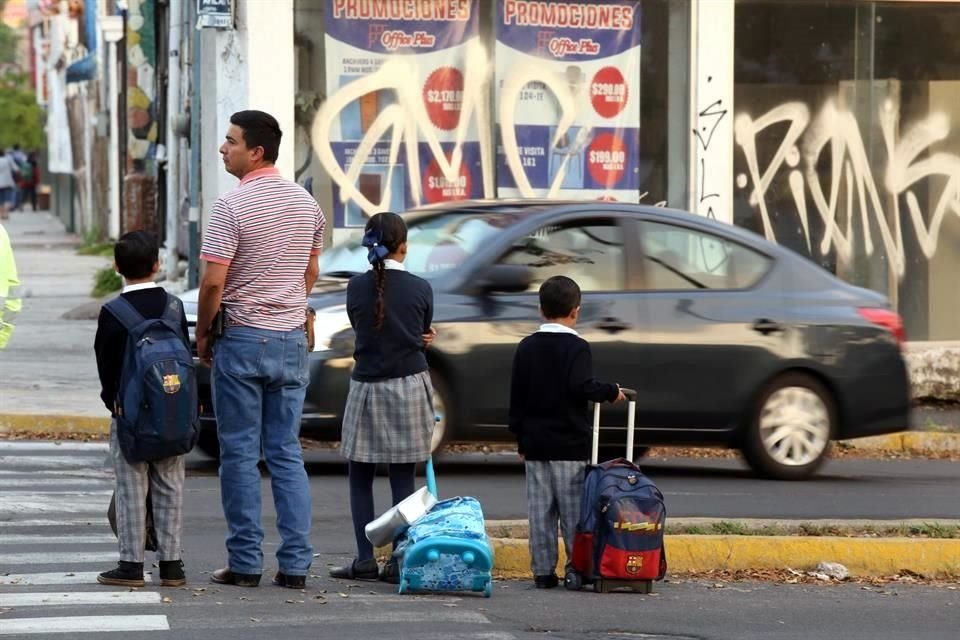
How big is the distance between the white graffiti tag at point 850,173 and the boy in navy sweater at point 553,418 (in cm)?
951

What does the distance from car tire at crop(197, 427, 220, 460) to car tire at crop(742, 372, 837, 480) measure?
326 centimetres

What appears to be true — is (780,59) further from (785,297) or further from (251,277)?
(251,277)

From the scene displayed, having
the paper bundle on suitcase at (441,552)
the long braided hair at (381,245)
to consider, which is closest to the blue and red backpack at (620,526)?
the paper bundle on suitcase at (441,552)

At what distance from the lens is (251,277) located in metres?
7.48

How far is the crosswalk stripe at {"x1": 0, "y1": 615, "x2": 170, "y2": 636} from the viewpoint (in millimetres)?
6684

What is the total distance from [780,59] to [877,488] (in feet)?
20.9

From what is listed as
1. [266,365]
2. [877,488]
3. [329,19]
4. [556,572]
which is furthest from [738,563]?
[329,19]

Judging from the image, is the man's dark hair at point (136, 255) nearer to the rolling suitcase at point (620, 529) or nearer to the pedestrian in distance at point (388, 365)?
the pedestrian in distance at point (388, 365)

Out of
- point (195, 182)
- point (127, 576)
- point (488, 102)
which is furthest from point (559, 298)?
point (195, 182)

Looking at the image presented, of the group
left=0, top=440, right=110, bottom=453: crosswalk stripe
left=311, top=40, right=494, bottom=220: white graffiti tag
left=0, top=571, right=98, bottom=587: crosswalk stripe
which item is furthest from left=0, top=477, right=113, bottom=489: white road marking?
left=311, top=40, right=494, bottom=220: white graffiti tag

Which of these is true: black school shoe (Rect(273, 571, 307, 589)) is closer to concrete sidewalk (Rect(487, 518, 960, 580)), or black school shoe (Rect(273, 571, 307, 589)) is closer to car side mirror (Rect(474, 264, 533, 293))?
concrete sidewalk (Rect(487, 518, 960, 580))

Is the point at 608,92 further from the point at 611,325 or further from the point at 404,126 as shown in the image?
the point at 611,325

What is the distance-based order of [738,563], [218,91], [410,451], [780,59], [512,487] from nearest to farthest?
[410,451] → [738,563] → [512,487] → [218,91] → [780,59]

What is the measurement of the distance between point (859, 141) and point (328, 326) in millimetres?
7827
